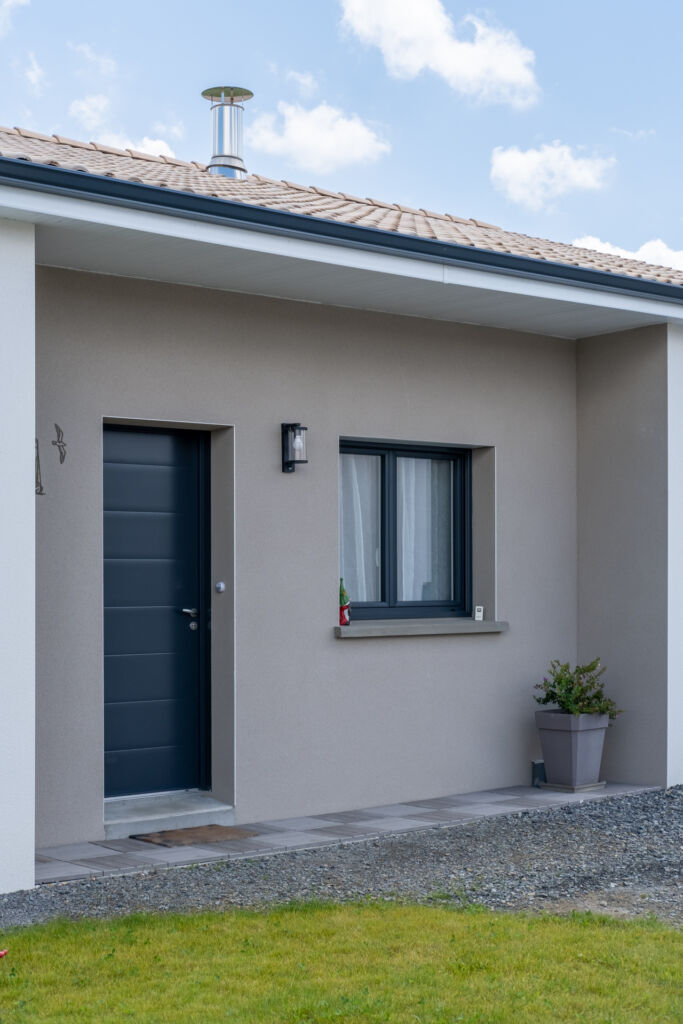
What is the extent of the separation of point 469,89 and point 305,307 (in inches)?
1000

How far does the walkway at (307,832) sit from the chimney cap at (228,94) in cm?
694

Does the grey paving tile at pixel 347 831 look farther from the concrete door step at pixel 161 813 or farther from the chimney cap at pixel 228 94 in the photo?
the chimney cap at pixel 228 94

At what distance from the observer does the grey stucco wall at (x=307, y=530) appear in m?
7.30

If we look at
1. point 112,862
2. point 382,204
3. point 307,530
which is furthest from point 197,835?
point 382,204

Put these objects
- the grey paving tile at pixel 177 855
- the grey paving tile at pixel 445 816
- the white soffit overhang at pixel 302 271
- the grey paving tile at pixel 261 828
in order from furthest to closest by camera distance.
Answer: the grey paving tile at pixel 445 816 → the grey paving tile at pixel 261 828 → the grey paving tile at pixel 177 855 → the white soffit overhang at pixel 302 271

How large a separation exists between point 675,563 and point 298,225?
4090 millimetres

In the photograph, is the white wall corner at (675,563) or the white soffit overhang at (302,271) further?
the white wall corner at (675,563)

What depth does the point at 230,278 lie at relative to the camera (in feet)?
25.2

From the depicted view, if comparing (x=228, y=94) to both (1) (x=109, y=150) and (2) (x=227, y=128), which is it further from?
(1) (x=109, y=150)

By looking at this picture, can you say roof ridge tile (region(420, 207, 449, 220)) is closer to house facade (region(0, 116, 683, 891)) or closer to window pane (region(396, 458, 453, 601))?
house facade (region(0, 116, 683, 891))

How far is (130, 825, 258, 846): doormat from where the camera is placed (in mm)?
7289

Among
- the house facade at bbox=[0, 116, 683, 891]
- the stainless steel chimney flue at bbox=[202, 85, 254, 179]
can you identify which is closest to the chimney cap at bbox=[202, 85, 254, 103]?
the stainless steel chimney flue at bbox=[202, 85, 254, 179]

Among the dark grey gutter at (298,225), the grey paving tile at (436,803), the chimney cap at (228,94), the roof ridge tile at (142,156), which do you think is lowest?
the grey paving tile at (436,803)

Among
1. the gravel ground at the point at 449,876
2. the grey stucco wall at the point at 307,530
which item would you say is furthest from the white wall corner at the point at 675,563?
the gravel ground at the point at 449,876
